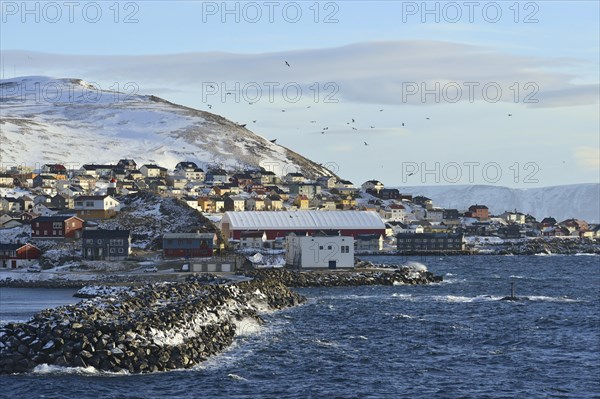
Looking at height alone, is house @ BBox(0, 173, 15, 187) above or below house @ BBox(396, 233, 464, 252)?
above

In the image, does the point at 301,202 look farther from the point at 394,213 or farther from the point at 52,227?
the point at 52,227

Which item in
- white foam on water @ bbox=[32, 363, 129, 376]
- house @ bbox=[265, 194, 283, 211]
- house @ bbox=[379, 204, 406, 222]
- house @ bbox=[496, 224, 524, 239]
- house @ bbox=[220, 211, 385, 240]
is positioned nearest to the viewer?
white foam on water @ bbox=[32, 363, 129, 376]

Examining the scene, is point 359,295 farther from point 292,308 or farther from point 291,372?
point 291,372

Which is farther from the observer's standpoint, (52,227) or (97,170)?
(97,170)

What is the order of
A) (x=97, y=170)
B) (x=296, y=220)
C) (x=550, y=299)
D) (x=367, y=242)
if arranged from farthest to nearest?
(x=97, y=170) < (x=367, y=242) < (x=296, y=220) < (x=550, y=299)

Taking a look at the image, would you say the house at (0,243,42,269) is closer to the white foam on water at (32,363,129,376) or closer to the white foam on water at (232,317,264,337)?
the white foam on water at (232,317,264,337)

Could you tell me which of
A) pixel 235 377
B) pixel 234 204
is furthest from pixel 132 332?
pixel 234 204

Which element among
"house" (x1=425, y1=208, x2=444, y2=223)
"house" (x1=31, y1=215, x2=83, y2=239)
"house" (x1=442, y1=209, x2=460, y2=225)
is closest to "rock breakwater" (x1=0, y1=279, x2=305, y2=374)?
"house" (x1=31, y1=215, x2=83, y2=239)
